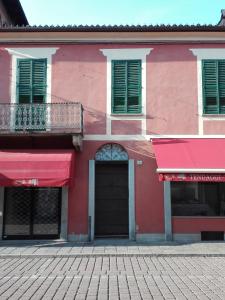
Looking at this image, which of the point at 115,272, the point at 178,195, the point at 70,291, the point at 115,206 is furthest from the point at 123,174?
the point at 70,291

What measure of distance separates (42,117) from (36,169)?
208 cm

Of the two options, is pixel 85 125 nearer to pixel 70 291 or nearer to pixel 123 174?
pixel 123 174

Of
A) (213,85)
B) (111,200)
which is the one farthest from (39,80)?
(213,85)

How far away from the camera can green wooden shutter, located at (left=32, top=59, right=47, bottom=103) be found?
52.5ft

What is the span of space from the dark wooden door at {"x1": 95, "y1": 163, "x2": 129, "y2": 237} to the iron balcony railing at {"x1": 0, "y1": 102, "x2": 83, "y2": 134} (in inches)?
80.7

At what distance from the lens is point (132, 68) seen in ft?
53.1

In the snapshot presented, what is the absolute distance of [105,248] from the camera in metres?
13.6

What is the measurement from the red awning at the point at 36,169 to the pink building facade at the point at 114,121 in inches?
13.2

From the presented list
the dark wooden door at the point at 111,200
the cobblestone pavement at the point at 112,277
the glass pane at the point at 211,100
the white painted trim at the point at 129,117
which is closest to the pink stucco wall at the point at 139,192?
the dark wooden door at the point at 111,200

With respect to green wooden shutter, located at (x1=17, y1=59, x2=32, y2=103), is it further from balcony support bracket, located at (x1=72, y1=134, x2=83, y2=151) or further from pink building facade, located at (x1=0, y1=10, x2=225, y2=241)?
balcony support bracket, located at (x1=72, y1=134, x2=83, y2=151)

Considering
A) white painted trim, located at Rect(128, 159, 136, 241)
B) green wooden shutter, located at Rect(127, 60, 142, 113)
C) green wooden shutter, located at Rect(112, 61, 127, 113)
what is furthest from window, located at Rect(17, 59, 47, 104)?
white painted trim, located at Rect(128, 159, 136, 241)

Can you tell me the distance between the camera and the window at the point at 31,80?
15992mm

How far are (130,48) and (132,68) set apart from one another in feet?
2.57

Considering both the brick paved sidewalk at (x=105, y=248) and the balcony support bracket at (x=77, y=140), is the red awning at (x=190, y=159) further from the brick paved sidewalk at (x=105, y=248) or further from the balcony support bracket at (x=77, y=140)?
the balcony support bracket at (x=77, y=140)
